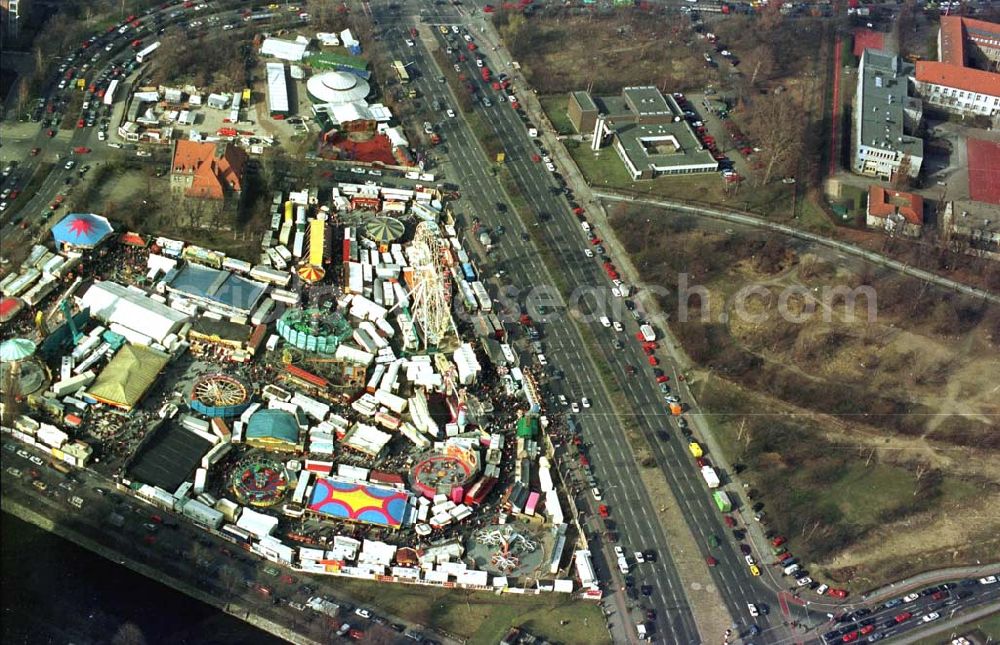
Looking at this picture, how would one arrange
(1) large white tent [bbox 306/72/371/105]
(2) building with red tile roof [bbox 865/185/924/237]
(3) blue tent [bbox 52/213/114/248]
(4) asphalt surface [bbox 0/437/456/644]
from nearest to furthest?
(4) asphalt surface [bbox 0/437/456/644]
(3) blue tent [bbox 52/213/114/248]
(2) building with red tile roof [bbox 865/185/924/237]
(1) large white tent [bbox 306/72/371/105]

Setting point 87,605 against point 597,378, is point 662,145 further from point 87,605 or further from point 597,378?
point 87,605

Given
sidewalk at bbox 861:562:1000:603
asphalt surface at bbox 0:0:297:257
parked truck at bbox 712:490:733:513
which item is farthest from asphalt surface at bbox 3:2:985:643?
sidewalk at bbox 861:562:1000:603

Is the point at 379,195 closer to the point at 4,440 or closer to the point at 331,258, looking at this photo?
the point at 331,258

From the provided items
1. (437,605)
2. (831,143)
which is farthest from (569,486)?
(831,143)

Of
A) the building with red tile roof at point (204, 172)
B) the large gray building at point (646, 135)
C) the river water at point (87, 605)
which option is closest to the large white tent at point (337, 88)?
the building with red tile roof at point (204, 172)

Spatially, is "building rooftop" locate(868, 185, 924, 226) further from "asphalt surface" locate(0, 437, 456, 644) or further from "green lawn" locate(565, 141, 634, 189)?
"asphalt surface" locate(0, 437, 456, 644)

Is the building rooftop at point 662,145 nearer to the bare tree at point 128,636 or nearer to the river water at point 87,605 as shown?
the river water at point 87,605
